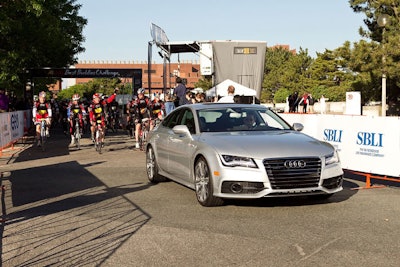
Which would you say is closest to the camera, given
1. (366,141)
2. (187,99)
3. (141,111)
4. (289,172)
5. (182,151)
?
(289,172)

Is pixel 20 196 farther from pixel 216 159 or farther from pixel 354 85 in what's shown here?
pixel 354 85

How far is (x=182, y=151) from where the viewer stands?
359 inches

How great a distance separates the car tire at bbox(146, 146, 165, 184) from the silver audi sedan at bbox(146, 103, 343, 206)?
968mm

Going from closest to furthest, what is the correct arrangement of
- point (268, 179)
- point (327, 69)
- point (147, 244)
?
point (147, 244)
point (268, 179)
point (327, 69)

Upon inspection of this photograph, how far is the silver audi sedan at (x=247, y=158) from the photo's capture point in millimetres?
7574

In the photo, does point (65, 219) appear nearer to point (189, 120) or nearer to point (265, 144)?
point (265, 144)

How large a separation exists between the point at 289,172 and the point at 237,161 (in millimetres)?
700

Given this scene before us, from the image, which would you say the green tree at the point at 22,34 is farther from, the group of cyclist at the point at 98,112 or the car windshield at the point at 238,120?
the car windshield at the point at 238,120

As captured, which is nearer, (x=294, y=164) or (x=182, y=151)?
(x=294, y=164)

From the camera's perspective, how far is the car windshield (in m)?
9.05

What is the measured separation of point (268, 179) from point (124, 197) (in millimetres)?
2647

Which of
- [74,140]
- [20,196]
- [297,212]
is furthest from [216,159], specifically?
[74,140]

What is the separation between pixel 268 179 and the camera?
24.7 ft

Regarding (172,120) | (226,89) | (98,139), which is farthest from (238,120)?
(226,89)
